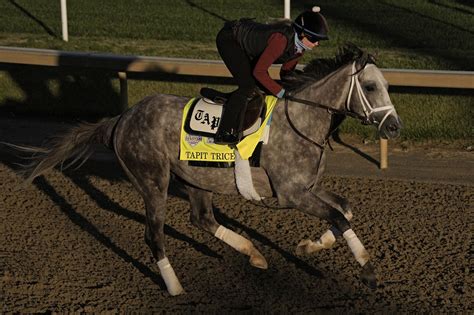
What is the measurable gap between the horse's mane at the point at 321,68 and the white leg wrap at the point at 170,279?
157cm

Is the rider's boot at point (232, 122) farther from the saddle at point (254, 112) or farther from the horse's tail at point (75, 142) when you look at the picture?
the horse's tail at point (75, 142)

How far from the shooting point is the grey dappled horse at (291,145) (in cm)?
657

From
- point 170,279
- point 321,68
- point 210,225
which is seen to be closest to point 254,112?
point 321,68

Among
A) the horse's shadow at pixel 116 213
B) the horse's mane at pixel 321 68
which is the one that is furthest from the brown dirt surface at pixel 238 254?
the horse's mane at pixel 321 68

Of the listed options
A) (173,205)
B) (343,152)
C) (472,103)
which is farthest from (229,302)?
(472,103)

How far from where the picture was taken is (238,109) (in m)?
6.78

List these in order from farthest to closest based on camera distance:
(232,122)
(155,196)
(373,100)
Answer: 1. (155,196)
2. (232,122)
3. (373,100)

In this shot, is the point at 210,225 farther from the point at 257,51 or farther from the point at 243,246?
the point at 257,51

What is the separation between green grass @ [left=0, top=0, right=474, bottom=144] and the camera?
11.8 m

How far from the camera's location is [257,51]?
689 centimetres

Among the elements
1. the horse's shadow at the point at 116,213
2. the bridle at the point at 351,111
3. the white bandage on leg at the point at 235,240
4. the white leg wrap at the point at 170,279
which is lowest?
the horse's shadow at the point at 116,213

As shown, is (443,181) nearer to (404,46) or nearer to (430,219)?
(430,219)

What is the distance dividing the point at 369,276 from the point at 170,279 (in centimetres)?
140

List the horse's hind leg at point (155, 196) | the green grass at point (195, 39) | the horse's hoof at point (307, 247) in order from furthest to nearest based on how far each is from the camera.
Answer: the green grass at point (195, 39)
the horse's hoof at point (307, 247)
the horse's hind leg at point (155, 196)
